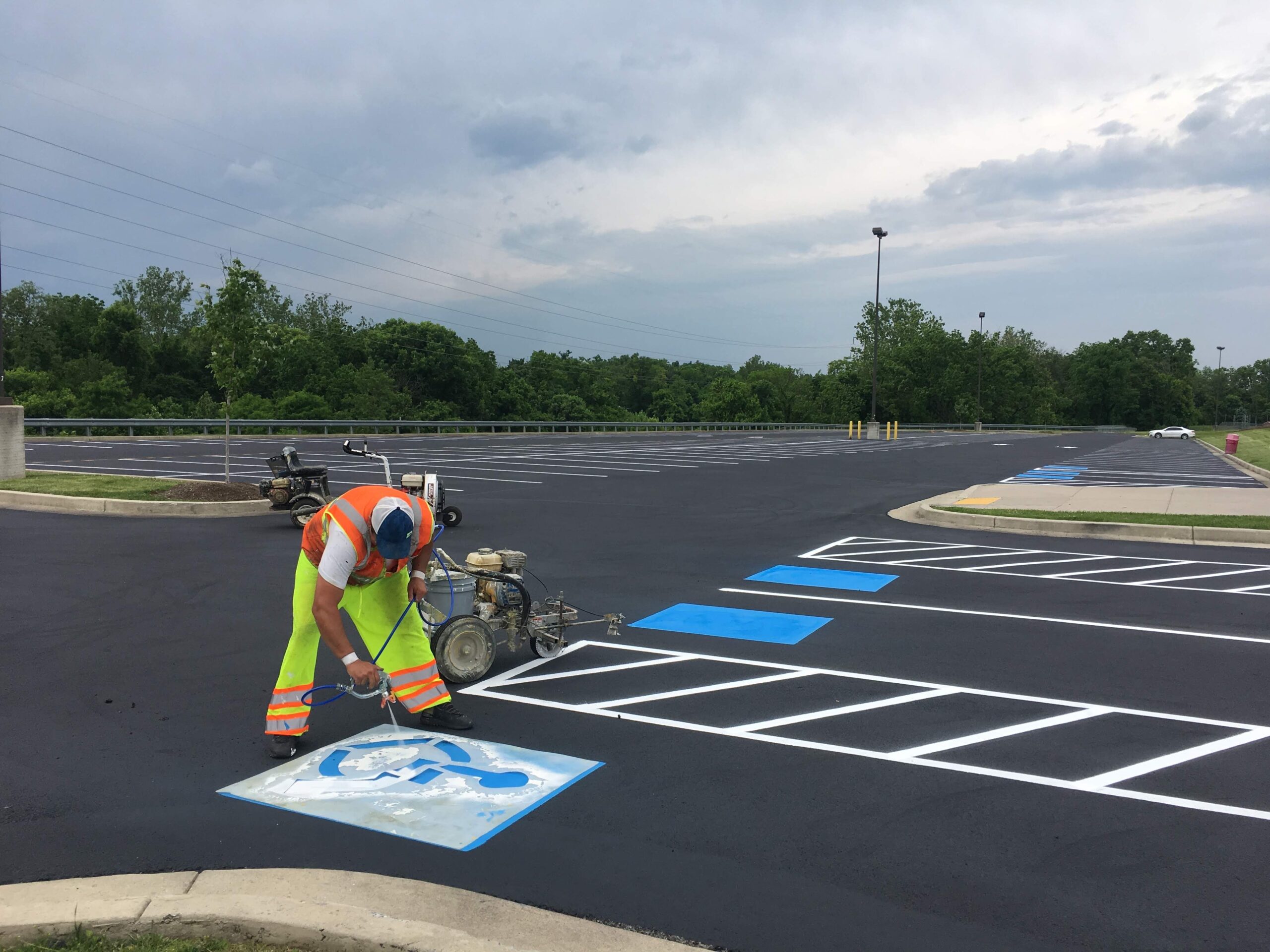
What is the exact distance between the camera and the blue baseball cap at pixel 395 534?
458cm

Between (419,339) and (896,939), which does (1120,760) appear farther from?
(419,339)

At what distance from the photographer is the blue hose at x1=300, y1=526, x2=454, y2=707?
16.8ft

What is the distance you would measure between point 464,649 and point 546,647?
2.63 ft

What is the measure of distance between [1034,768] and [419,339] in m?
68.0

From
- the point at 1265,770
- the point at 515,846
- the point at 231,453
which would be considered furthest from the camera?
the point at 231,453

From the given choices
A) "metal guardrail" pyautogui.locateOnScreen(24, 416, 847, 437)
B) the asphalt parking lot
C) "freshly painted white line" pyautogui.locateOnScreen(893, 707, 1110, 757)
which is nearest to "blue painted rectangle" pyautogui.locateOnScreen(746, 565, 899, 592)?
the asphalt parking lot

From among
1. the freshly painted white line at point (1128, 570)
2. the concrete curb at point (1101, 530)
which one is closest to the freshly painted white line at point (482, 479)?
the concrete curb at point (1101, 530)

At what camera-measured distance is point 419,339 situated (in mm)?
69500

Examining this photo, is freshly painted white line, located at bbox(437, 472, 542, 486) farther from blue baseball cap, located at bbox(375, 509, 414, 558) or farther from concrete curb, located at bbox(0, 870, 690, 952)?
concrete curb, located at bbox(0, 870, 690, 952)

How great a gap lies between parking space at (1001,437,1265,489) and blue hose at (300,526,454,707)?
18.1 metres

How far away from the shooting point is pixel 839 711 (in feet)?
19.0

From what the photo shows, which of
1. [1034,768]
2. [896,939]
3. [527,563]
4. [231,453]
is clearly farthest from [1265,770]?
[231,453]

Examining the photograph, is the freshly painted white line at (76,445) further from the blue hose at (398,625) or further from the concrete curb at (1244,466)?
the concrete curb at (1244,466)

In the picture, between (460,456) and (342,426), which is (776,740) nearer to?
(460,456)
